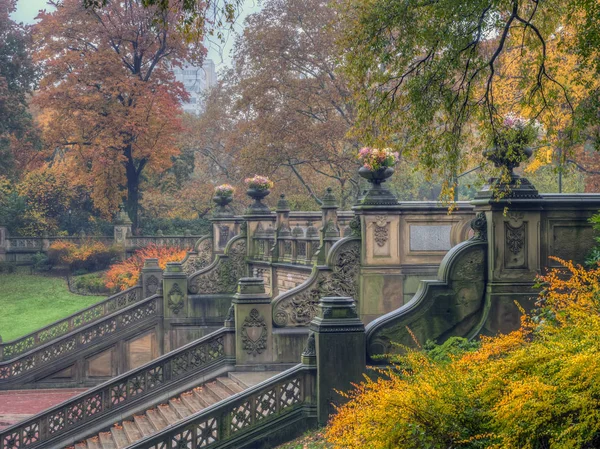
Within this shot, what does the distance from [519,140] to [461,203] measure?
15.7 ft

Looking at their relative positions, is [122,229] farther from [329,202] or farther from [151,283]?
[329,202]

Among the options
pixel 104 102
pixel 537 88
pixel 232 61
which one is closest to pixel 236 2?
pixel 537 88

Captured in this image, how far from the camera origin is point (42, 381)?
24562 mm

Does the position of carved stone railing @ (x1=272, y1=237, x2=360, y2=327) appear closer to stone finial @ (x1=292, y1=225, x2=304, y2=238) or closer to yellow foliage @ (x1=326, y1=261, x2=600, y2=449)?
stone finial @ (x1=292, y1=225, x2=304, y2=238)

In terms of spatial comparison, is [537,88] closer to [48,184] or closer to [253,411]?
[253,411]

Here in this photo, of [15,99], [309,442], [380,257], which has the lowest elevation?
[309,442]

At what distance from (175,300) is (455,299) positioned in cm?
1425

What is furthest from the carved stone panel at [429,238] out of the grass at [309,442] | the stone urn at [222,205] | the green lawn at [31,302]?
the green lawn at [31,302]

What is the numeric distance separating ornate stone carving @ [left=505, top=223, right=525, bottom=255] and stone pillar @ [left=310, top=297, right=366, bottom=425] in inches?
103

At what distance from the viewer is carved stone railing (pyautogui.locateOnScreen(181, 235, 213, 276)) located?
3003cm

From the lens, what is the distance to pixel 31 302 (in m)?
38.4

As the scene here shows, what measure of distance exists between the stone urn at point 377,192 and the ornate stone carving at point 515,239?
4.47 metres

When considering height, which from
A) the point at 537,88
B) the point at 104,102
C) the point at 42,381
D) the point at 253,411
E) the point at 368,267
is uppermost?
the point at 104,102

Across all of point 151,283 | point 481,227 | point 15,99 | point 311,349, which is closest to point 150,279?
point 151,283
